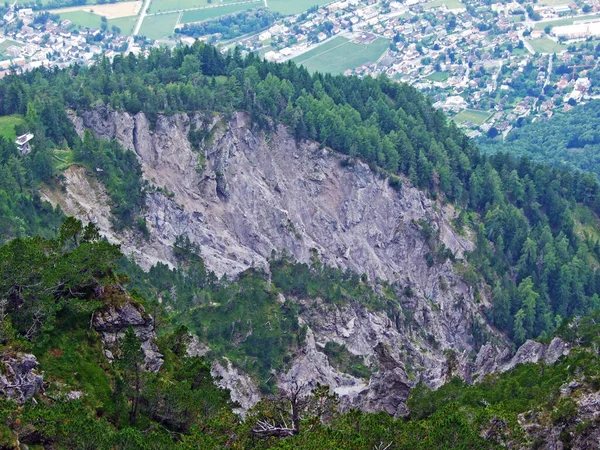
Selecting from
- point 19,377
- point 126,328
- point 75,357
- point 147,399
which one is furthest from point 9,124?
point 19,377

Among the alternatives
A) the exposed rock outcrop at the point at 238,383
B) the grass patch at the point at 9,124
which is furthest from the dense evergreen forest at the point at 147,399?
the grass patch at the point at 9,124

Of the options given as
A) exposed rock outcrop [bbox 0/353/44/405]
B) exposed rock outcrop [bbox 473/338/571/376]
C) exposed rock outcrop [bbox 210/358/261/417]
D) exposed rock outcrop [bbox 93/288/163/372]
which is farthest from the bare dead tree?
exposed rock outcrop [bbox 473/338/571/376]

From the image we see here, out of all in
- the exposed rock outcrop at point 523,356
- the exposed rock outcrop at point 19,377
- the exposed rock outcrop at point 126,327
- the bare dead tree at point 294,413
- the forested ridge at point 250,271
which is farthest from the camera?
the exposed rock outcrop at point 523,356

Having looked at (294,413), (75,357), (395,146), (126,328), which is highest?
(294,413)

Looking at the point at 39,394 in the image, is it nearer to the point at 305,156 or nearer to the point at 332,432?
the point at 332,432

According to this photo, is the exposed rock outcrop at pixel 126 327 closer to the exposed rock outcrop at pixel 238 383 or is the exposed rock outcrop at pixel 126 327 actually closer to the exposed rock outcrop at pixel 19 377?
the exposed rock outcrop at pixel 19 377

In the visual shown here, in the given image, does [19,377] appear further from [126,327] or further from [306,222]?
[306,222]
